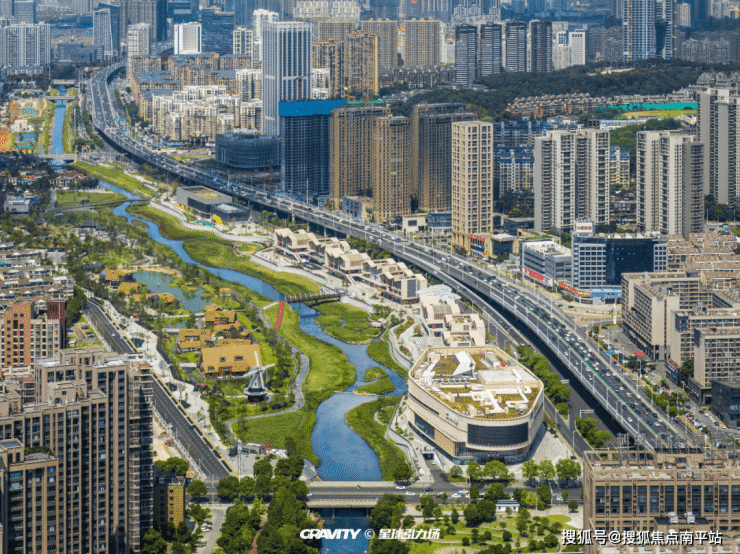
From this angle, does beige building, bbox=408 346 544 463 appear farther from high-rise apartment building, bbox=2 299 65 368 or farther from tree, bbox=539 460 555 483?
high-rise apartment building, bbox=2 299 65 368

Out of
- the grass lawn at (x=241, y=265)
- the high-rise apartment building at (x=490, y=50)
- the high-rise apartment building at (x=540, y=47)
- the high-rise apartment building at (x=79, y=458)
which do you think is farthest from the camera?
the high-rise apartment building at (x=540, y=47)

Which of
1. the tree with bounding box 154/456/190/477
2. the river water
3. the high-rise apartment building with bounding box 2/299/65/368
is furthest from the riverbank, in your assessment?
the tree with bounding box 154/456/190/477

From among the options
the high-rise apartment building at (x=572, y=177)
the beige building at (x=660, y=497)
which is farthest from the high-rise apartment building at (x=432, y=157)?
the beige building at (x=660, y=497)

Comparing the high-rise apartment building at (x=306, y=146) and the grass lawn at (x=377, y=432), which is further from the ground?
the high-rise apartment building at (x=306, y=146)

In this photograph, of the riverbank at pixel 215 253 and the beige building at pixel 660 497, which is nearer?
the beige building at pixel 660 497

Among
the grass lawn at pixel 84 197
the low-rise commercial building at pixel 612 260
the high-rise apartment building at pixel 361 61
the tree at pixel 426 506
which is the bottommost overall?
the tree at pixel 426 506

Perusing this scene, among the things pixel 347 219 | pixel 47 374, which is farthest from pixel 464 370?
pixel 347 219

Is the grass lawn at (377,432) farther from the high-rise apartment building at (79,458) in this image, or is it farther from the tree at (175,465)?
the high-rise apartment building at (79,458)

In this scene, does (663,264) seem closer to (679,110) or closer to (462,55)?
(679,110)
